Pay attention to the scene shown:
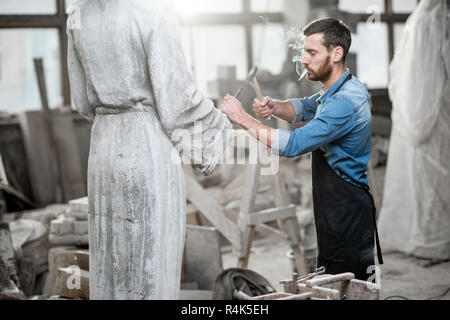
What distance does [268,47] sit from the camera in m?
8.25

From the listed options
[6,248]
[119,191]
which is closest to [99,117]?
[119,191]

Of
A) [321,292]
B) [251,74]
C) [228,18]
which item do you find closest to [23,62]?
[228,18]

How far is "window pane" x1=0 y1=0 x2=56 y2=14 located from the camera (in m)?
7.43

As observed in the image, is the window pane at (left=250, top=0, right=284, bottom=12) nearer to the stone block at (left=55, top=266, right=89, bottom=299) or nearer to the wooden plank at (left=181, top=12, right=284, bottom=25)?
the wooden plank at (left=181, top=12, right=284, bottom=25)

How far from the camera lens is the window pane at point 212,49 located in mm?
7989

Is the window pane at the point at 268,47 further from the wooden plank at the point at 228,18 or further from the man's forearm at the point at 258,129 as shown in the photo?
the man's forearm at the point at 258,129

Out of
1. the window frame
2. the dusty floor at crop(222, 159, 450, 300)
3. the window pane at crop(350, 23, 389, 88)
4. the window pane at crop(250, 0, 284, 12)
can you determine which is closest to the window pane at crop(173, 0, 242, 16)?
the window pane at crop(250, 0, 284, 12)

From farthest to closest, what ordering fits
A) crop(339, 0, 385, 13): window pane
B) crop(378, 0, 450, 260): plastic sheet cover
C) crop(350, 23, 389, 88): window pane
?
crop(350, 23, 389, 88): window pane
crop(339, 0, 385, 13): window pane
crop(378, 0, 450, 260): plastic sheet cover

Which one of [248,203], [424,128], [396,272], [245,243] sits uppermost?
[424,128]

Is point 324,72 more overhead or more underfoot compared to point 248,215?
more overhead

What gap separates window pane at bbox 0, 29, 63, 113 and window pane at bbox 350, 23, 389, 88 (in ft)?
14.2

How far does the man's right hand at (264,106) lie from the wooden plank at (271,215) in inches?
63.4

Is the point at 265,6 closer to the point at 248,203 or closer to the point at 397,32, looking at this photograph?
the point at 397,32

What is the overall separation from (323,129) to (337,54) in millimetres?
438
